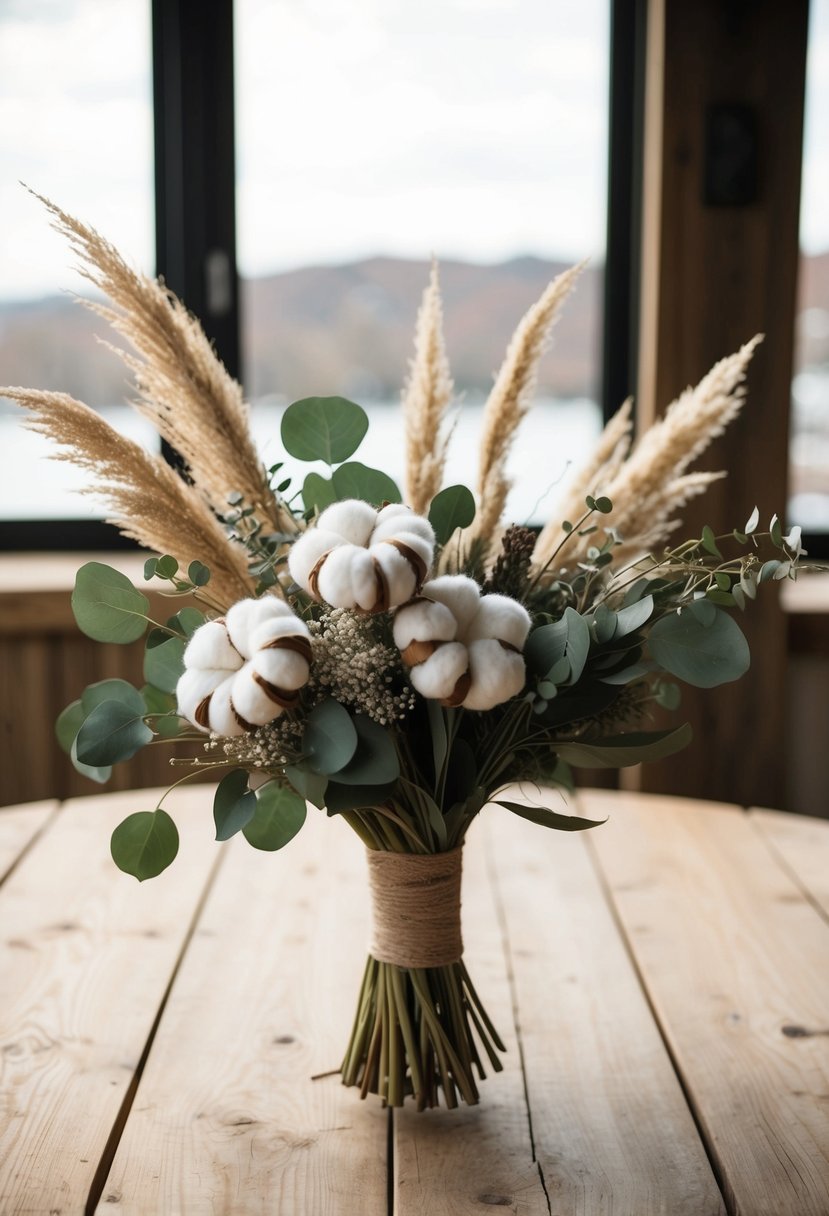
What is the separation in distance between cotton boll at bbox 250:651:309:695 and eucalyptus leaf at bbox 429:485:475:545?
161 mm

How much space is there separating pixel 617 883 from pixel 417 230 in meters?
1.53

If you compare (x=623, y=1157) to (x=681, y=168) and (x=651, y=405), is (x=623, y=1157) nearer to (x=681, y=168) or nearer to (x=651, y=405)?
(x=651, y=405)

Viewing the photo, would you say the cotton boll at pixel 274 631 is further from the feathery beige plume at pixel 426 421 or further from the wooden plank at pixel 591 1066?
the wooden plank at pixel 591 1066

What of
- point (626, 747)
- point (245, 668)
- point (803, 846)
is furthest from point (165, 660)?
point (803, 846)

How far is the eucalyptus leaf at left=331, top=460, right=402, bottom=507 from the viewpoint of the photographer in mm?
772

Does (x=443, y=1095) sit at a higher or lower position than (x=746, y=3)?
lower

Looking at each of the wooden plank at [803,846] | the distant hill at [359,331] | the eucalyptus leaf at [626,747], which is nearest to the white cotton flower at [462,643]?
the eucalyptus leaf at [626,747]

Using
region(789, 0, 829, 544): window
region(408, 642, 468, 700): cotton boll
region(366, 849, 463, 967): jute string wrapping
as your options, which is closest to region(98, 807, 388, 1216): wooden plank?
region(366, 849, 463, 967): jute string wrapping

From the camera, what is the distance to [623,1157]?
30.4 inches

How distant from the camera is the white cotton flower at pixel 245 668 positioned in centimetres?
64

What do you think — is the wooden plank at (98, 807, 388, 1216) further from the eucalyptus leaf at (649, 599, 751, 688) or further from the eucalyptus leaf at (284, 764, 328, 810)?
the eucalyptus leaf at (649, 599, 751, 688)

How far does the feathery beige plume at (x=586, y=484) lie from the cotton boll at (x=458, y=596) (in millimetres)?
148

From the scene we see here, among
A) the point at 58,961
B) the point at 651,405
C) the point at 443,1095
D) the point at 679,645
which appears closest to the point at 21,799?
the point at 58,961

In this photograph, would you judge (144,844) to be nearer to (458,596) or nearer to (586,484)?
(458,596)
